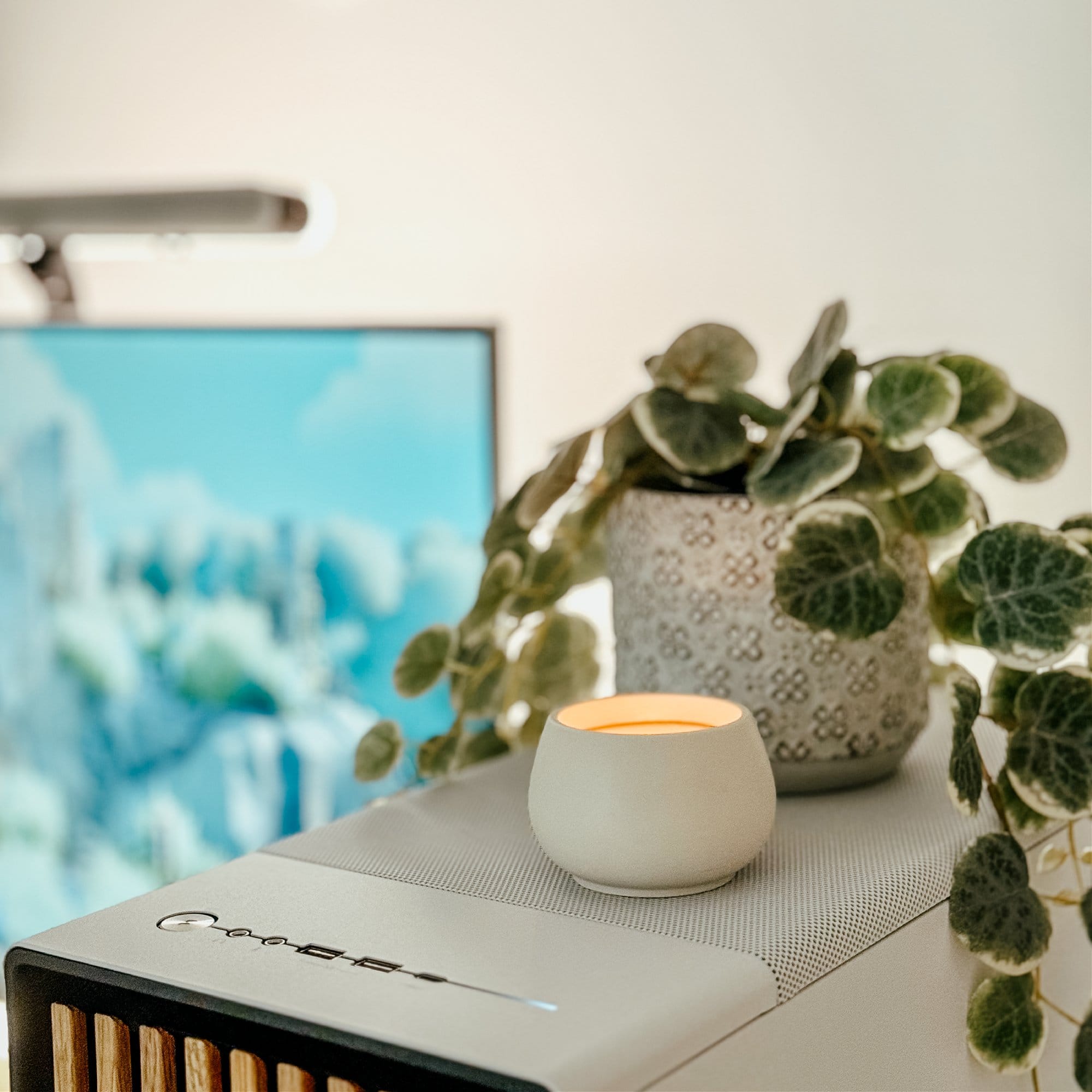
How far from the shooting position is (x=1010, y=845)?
0.57 meters

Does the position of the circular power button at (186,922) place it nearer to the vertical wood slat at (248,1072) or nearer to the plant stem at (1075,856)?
the vertical wood slat at (248,1072)

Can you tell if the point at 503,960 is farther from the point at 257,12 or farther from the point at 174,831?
the point at 257,12

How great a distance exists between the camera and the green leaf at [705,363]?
68 centimetres

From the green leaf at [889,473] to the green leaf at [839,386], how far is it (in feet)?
0.08

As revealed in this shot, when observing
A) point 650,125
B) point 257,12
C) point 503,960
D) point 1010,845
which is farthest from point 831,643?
point 257,12

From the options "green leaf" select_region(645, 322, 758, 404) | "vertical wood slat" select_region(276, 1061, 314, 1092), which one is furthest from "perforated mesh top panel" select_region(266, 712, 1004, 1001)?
"green leaf" select_region(645, 322, 758, 404)

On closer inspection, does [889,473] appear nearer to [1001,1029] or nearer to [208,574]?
[1001,1029]

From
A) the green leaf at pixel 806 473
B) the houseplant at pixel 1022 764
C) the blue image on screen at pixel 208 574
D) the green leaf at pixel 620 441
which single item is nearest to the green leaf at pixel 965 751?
the houseplant at pixel 1022 764

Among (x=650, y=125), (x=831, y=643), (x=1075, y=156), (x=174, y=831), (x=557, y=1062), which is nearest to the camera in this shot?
(x=557, y=1062)

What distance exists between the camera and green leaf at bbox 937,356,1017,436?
2.09ft

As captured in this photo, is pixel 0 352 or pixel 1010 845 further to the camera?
pixel 0 352

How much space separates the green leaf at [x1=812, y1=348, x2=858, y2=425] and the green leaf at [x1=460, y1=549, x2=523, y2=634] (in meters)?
0.19

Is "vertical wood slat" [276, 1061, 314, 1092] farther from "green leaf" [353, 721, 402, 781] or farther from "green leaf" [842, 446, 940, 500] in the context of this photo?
"green leaf" [842, 446, 940, 500]

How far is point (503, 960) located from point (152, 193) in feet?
2.82
